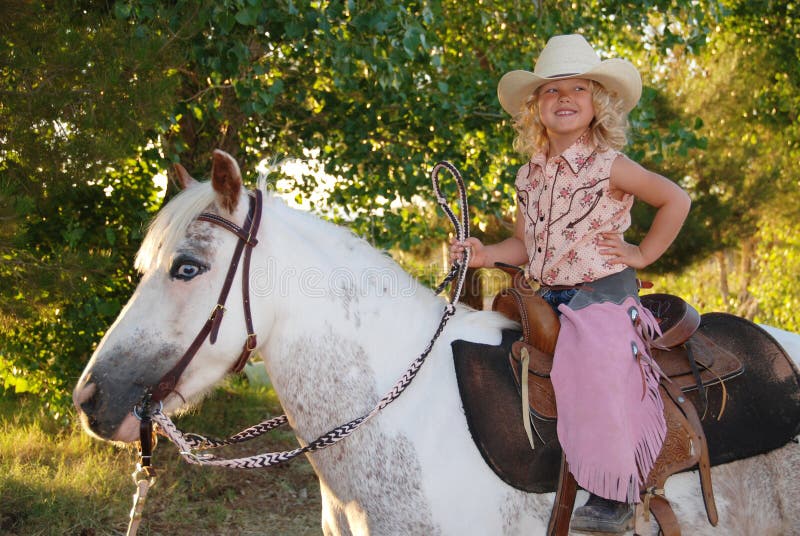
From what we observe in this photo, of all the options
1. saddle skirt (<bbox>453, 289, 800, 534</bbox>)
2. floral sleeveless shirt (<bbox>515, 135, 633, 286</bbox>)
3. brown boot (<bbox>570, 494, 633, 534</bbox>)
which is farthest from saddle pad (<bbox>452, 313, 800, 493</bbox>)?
floral sleeveless shirt (<bbox>515, 135, 633, 286</bbox>)

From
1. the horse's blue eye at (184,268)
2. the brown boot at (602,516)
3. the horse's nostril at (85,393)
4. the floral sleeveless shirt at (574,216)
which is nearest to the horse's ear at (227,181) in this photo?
the horse's blue eye at (184,268)

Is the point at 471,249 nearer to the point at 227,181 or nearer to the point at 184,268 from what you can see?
the point at 227,181

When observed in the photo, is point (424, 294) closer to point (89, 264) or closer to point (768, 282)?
point (89, 264)

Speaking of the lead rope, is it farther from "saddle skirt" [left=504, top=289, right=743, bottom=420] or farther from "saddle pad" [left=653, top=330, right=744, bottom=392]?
"saddle pad" [left=653, top=330, right=744, bottom=392]

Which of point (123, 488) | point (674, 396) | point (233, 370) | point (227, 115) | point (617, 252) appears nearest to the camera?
point (233, 370)

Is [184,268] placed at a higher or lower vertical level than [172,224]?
lower

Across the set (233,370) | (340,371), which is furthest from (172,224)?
(340,371)

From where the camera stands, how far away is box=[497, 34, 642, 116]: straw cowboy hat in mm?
2479

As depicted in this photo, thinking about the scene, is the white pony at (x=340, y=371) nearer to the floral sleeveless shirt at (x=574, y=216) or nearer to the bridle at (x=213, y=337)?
the bridle at (x=213, y=337)

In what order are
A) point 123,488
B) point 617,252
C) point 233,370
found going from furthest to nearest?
point 123,488, point 617,252, point 233,370

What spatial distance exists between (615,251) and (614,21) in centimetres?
443

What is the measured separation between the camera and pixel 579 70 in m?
2.51

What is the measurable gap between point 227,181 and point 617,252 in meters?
1.43

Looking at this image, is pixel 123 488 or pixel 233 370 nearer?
pixel 233 370
